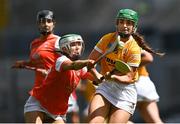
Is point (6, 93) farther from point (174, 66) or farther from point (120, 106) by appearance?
point (120, 106)

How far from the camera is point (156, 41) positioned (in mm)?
21797

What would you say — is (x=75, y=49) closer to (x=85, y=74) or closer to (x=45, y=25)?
(x=85, y=74)

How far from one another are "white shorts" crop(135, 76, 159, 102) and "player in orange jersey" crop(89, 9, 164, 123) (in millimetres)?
1982

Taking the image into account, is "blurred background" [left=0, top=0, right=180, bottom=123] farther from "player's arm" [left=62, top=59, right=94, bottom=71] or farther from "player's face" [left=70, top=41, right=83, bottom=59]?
"player's arm" [left=62, top=59, right=94, bottom=71]

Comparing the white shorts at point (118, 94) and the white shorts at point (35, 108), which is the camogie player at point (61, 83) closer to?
the white shorts at point (35, 108)

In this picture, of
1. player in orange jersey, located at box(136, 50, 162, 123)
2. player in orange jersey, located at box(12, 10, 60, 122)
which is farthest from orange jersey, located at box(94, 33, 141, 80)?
player in orange jersey, located at box(136, 50, 162, 123)

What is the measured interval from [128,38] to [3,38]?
12.8 meters

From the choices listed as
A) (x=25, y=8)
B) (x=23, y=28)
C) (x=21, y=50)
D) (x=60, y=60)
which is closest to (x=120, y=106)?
(x=60, y=60)

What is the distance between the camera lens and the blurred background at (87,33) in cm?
2059

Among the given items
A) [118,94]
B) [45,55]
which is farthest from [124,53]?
[45,55]

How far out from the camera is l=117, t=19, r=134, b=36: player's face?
10.9m

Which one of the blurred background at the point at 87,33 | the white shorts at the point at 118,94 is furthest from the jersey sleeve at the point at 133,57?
the blurred background at the point at 87,33

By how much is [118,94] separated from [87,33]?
1211 centimetres

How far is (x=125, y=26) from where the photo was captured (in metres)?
10.9
